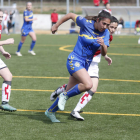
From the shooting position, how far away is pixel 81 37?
570 centimetres

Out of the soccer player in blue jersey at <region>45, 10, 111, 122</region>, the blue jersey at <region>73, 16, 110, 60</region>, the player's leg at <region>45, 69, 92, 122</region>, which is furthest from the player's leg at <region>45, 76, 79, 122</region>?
the blue jersey at <region>73, 16, 110, 60</region>

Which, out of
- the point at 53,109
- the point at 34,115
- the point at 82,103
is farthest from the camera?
the point at 34,115

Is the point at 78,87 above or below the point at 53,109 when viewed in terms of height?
above

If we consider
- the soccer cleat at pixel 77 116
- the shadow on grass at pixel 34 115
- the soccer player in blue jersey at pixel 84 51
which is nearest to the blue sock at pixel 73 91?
the soccer player in blue jersey at pixel 84 51

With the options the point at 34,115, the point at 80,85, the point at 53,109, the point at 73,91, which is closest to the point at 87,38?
the point at 80,85

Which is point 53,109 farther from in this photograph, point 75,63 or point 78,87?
point 75,63

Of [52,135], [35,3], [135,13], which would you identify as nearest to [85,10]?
[135,13]

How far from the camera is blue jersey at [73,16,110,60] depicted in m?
5.62

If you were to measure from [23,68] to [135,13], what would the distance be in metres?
24.5

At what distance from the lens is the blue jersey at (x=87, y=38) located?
18.4 feet

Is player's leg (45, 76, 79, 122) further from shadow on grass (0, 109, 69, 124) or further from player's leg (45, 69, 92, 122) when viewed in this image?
player's leg (45, 69, 92, 122)

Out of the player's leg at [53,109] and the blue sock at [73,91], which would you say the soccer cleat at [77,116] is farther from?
Answer: the blue sock at [73,91]

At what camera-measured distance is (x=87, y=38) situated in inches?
221

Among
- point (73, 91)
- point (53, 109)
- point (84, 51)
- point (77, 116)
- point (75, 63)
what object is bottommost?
point (77, 116)
